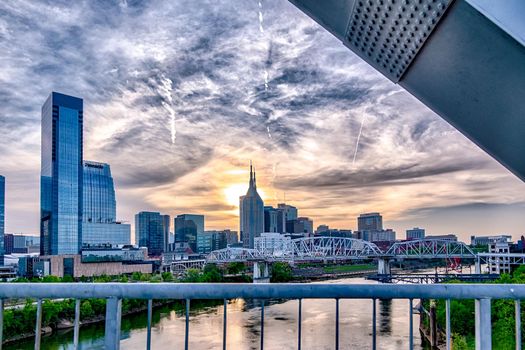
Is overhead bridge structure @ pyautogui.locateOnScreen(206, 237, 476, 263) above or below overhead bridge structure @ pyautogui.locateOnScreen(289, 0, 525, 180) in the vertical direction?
below

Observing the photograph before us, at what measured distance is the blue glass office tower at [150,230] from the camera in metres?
104

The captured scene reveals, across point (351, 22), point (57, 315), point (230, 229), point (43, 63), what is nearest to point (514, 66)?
point (351, 22)

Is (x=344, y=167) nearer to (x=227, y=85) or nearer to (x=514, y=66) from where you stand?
(x=227, y=85)

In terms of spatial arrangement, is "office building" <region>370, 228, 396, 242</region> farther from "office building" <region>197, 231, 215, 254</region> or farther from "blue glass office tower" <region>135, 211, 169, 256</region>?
"blue glass office tower" <region>135, 211, 169, 256</region>

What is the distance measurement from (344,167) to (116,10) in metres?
16.0

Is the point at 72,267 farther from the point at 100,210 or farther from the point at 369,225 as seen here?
the point at 369,225

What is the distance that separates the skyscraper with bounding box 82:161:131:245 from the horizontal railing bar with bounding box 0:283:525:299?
268 feet

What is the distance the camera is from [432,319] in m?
15.5

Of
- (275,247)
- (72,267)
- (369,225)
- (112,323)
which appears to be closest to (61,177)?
(72,267)

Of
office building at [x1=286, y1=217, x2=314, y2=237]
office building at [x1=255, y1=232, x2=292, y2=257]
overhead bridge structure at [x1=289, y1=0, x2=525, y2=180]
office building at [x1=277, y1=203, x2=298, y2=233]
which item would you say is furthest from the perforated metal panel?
office building at [x1=286, y1=217, x2=314, y2=237]

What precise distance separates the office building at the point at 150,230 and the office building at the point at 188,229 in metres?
5.63

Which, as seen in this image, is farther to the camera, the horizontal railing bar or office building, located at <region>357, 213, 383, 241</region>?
office building, located at <region>357, 213, 383, 241</region>

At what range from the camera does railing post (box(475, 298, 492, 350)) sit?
5.40 ft

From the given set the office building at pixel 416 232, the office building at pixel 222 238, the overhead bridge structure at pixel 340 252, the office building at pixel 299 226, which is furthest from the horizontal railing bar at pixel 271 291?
the office building at pixel 299 226
